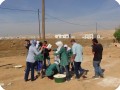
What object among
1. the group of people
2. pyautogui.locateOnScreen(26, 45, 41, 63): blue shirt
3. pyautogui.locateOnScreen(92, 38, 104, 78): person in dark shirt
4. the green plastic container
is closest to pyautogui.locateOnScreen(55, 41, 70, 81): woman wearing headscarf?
the group of people

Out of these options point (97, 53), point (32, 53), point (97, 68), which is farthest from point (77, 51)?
point (32, 53)

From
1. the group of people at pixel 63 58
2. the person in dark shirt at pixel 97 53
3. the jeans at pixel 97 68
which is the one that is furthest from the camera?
the jeans at pixel 97 68

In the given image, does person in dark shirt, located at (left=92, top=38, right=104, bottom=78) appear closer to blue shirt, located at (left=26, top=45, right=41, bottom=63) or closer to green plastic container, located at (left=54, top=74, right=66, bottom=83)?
green plastic container, located at (left=54, top=74, right=66, bottom=83)

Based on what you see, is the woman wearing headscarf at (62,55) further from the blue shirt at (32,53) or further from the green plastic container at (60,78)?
the blue shirt at (32,53)

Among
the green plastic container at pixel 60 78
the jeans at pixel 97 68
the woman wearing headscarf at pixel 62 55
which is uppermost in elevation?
the woman wearing headscarf at pixel 62 55

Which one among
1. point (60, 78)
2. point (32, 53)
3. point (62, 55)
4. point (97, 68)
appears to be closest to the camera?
point (60, 78)

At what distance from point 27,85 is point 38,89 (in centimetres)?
75

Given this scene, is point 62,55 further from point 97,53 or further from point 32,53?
point 97,53

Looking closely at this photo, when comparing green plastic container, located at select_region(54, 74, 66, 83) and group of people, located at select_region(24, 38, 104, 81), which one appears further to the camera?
group of people, located at select_region(24, 38, 104, 81)

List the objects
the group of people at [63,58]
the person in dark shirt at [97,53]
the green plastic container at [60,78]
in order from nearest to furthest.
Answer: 1. the green plastic container at [60,78]
2. the group of people at [63,58]
3. the person in dark shirt at [97,53]

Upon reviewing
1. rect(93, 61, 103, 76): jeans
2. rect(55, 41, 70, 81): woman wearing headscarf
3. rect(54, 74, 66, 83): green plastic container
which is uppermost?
rect(55, 41, 70, 81): woman wearing headscarf

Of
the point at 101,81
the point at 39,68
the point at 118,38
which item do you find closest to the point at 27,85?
the point at 39,68

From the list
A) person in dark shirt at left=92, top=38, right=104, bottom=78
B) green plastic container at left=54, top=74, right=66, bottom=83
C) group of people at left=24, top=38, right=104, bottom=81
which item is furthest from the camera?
person in dark shirt at left=92, top=38, right=104, bottom=78

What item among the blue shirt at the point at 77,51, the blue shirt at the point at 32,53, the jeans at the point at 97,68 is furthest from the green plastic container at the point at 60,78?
the jeans at the point at 97,68
